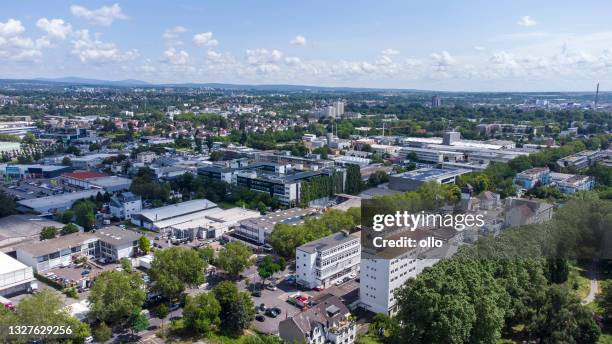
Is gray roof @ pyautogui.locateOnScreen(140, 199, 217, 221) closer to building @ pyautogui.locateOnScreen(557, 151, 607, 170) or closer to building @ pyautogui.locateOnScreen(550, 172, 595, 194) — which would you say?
building @ pyautogui.locateOnScreen(550, 172, 595, 194)

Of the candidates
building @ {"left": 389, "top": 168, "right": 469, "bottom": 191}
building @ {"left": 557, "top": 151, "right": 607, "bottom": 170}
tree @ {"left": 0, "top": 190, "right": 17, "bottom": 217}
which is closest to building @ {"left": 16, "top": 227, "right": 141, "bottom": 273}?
tree @ {"left": 0, "top": 190, "right": 17, "bottom": 217}

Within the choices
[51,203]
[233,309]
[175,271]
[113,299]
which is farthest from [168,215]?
[233,309]

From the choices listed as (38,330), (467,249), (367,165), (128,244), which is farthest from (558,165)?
(38,330)

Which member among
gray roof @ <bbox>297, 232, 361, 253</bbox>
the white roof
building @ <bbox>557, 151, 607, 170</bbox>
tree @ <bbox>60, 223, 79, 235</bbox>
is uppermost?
building @ <bbox>557, 151, 607, 170</bbox>

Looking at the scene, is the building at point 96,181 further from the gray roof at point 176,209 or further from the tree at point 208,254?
the tree at point 208,254

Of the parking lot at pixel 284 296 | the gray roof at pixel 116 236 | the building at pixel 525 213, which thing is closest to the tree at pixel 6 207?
the gray roof at pixel 116 236

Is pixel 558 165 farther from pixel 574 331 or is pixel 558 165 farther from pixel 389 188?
pixel 574 331
